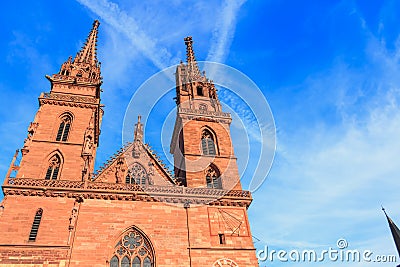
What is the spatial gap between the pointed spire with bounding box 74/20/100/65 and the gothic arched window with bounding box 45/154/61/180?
11.5 metres

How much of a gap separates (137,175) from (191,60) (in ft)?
53.3

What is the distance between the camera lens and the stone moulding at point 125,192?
54.6 feet

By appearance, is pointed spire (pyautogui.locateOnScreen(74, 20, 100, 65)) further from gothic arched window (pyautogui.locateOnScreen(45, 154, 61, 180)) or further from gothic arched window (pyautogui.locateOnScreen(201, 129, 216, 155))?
gothic arched window (pyautogui.locateOnScreen(201, 129, 216, 155))

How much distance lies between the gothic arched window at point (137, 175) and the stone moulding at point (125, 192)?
158cm

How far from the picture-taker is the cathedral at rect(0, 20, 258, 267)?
50.6 feet

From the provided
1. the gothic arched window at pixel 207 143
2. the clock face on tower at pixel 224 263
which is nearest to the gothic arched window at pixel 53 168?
the gothic arched window at pixel 207 143

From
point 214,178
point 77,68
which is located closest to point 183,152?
point 214,178

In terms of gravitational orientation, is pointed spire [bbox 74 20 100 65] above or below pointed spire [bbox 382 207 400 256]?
above

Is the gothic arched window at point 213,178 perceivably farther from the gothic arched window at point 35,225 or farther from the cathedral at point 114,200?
the gothic arched window at point 35,225

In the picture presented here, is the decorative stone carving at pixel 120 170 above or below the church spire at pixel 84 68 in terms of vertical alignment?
below

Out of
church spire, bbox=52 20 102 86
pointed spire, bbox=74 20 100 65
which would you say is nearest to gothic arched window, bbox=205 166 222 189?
church spire, bbox=52 20 102 86

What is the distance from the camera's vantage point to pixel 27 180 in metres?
17.0

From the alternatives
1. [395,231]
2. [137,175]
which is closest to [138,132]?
[137,175]

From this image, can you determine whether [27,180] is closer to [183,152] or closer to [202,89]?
[183,152]
